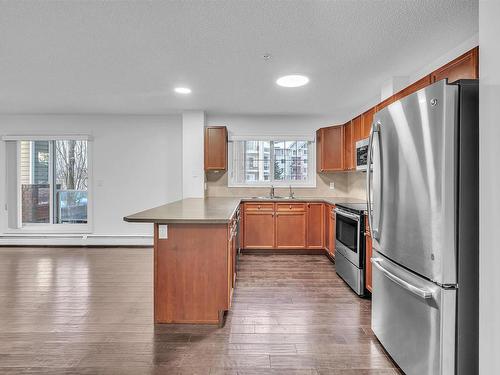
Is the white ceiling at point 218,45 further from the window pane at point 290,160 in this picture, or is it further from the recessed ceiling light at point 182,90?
the window pane at point 290,160

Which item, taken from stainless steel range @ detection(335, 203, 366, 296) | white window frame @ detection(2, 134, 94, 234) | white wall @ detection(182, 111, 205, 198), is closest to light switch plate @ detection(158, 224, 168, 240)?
stainless steel range @ detection(335, 203, 366, 296)

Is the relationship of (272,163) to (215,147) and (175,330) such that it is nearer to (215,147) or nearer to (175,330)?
(215,147)

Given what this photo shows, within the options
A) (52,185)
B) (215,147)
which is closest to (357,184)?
(215,147)

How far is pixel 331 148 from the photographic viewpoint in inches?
195

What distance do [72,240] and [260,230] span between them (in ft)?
10.9

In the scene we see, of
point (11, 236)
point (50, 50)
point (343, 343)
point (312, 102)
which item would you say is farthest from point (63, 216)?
point (343, 343)

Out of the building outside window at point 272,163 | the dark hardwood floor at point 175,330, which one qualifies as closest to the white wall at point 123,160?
the building outside window at point 272,163

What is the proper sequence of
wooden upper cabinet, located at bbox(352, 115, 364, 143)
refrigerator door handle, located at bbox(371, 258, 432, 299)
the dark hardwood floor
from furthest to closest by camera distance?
wooden upper cabinet, located at bbox(352, 115, 364, 143) < the dark hardwood floor < refrigerator door handle, located at bbox(371, 258, 432, 299)

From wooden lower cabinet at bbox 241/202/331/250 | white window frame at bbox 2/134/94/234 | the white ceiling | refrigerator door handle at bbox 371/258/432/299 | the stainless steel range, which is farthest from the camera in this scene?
white window frame at bbox 2/134/94/234

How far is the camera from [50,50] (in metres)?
2.72

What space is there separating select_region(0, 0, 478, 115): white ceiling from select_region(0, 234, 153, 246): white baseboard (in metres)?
2.41

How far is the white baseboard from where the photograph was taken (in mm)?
5371

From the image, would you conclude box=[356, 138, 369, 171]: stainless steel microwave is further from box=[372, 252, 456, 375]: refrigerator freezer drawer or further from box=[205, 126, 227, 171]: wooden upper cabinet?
box=[205, 126, 227, 171]: wooden upper cabinet

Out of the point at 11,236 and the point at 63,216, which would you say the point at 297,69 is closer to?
the point at 63,216
